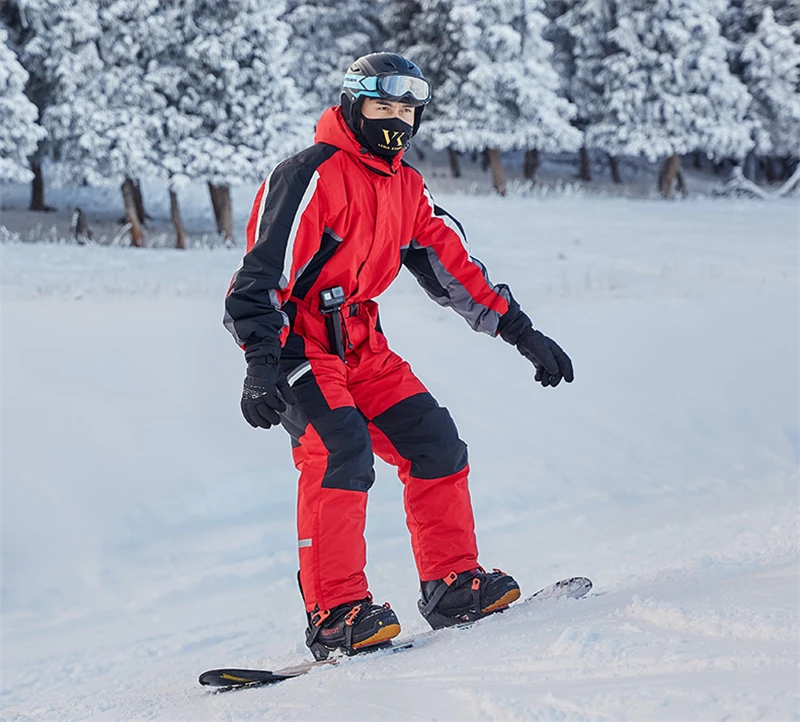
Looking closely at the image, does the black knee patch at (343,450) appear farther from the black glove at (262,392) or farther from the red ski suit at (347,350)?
the black glove at (262,392)

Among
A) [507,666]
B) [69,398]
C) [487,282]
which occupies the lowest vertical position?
[69,398]

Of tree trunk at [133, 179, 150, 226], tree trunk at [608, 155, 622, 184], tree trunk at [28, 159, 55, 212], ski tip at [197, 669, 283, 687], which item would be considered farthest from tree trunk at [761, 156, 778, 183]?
ski tip at [197, 669, 283, 687]

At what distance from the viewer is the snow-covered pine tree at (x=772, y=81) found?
27.8 m

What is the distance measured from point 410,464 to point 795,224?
57.6ft

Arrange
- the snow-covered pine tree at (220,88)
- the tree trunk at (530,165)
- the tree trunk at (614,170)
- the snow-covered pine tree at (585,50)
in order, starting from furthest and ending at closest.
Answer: the tree trunk at (614,170)
the tree trunk at (530,165)
the snow-covered pine tree at (585,50)
the snow-covered pine tree at (220,88)

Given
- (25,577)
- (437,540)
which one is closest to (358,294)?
(437,540)

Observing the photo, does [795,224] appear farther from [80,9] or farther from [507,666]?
[507,666]

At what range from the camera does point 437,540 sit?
379 cm

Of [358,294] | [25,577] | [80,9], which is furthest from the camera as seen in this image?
[80,9]

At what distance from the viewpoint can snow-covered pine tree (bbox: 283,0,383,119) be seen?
26.7 metres

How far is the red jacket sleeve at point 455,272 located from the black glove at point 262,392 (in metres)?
1.13

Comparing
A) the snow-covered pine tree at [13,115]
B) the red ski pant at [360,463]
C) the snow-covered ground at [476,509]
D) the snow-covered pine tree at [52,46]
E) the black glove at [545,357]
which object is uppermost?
the snow-covered pine tree at [52,46]

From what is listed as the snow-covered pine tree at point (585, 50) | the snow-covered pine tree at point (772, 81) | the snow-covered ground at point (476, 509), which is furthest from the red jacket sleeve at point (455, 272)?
the snow-covered pine tree at point (772, 81)

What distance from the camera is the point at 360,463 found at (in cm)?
339
